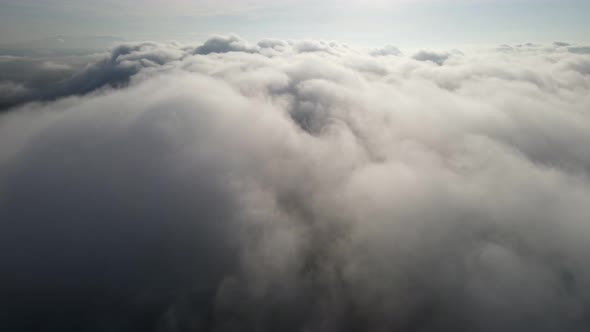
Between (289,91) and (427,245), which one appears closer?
(427,245)

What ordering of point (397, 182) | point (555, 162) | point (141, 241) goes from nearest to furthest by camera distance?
1. point (141, 241)
2. point (397, 182)
3. point (555, 162)

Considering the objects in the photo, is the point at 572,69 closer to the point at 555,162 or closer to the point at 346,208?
the point at 555,162

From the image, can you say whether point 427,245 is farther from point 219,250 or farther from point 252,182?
point 252,182

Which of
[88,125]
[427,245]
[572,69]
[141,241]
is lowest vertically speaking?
[141,241]

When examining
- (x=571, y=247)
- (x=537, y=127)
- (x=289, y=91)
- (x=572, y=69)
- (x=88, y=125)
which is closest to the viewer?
(x=571, y=247)

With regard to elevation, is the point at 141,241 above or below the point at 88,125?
below

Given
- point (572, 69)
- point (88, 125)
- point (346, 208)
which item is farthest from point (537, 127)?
point (572, 69)
